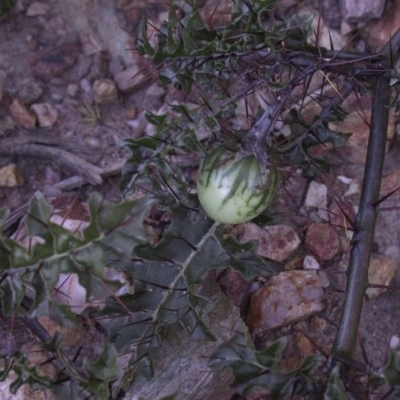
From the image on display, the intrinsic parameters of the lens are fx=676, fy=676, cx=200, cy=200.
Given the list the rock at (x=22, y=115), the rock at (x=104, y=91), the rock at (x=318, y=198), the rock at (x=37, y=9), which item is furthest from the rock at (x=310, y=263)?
the rock at (x=37, y=9)

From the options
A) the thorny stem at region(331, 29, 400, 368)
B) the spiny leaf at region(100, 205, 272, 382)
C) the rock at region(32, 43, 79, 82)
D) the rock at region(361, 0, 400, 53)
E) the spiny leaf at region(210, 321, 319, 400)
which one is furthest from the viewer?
the rock at region(32, 43, 79, 82)

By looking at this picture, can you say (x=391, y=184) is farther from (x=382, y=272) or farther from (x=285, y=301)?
(x=285, y=301)

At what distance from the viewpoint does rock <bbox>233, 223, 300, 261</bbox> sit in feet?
7.11

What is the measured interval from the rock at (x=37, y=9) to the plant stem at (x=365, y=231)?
56.6 inches

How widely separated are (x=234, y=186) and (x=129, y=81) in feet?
4.05

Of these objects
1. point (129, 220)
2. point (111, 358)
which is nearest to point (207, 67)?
point (129, 220)

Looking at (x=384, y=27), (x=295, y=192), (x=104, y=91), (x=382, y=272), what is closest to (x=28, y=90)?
(x=104, y=91)

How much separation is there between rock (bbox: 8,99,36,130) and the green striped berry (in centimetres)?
119

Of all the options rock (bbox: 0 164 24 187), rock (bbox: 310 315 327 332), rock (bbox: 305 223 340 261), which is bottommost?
rock (bbox: 310 315 327 332)

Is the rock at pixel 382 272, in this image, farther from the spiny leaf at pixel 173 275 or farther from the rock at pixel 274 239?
the spiny leaf at pixel 173 275

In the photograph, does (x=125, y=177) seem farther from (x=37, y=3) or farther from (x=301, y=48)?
(x=37, y=3)

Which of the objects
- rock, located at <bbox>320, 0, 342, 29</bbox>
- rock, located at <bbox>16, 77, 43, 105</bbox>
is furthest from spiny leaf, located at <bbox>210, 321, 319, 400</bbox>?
rock, located at <bbox>16, 77, 43, 105</bbox>

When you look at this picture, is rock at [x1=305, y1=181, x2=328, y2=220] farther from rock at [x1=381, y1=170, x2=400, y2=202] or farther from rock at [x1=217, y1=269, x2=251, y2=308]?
rock at [x1=217, y1=269, x2=251, y2=308]

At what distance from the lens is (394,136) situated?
227 cm
